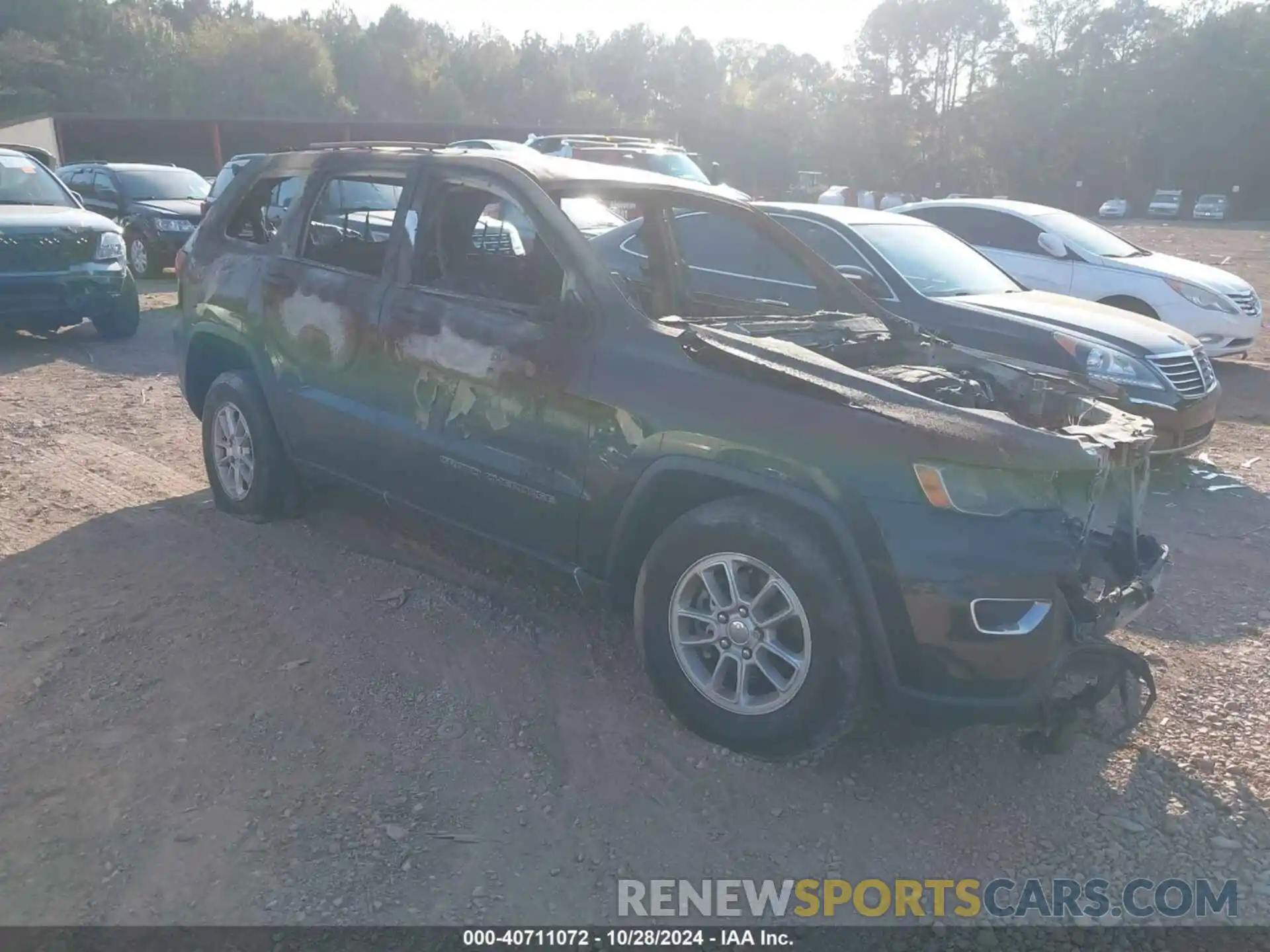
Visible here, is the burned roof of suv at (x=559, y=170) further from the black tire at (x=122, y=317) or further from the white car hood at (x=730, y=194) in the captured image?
the black tire at (x=122, y=317)

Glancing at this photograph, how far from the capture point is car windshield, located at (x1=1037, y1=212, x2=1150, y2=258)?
380 inches

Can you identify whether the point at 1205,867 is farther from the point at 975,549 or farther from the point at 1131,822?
the point at 975,549

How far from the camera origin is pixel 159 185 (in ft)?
52.2

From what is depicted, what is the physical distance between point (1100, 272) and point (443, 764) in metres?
8.13

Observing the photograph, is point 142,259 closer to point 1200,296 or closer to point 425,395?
point 425,395

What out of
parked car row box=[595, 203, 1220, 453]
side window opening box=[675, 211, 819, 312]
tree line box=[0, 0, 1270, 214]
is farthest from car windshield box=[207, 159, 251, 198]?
tree line box=[0, 0, 1270, 214]

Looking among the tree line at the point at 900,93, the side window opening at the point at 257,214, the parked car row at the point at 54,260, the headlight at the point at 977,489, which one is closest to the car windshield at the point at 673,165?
the parked car row at the point at 54,260

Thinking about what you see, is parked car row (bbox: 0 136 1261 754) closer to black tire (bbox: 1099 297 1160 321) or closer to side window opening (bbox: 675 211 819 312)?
side window opening (bbox: 675 211 819 312)

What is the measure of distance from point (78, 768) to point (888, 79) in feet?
212

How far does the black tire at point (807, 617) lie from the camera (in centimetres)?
322

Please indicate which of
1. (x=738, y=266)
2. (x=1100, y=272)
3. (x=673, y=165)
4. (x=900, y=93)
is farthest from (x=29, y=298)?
(x=900, y=93)

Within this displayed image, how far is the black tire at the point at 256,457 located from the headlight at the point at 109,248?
206 inches

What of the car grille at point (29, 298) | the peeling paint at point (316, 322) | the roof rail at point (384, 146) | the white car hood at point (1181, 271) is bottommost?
the car grille at point (29, 298)

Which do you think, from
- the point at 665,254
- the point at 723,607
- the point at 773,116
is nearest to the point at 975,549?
the point at 723,607
